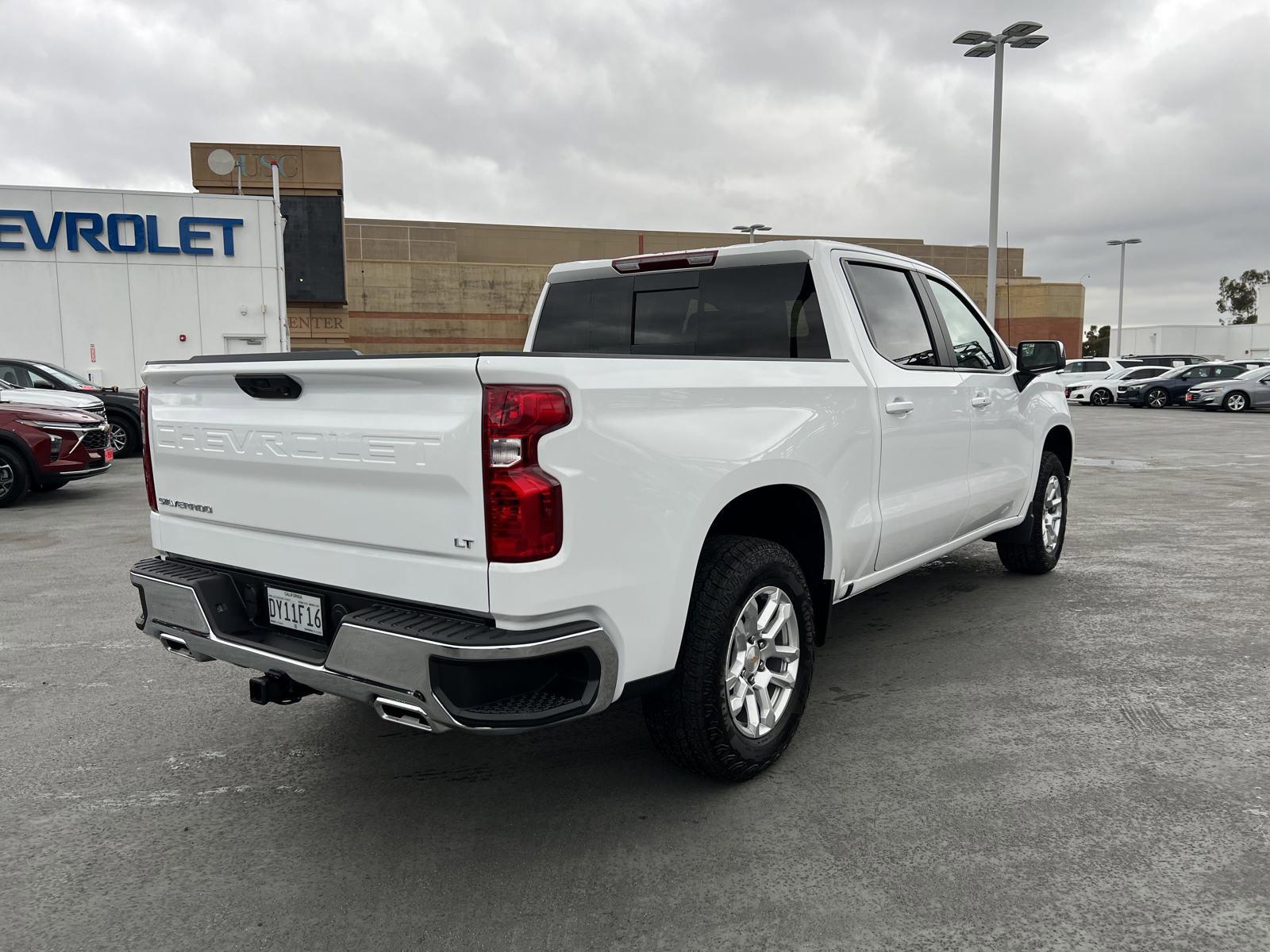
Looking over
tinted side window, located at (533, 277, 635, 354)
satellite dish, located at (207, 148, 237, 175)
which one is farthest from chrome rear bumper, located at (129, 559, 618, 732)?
satellite dish, located at (207, 148, 237, 175)

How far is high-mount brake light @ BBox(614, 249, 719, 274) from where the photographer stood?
4.47 meters

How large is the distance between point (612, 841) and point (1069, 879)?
139cm

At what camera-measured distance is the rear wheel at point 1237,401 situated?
30469 mm

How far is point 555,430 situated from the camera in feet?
8.59

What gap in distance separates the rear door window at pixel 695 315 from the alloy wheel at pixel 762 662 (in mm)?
1172

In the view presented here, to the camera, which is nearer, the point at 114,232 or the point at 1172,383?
the point at 114,232

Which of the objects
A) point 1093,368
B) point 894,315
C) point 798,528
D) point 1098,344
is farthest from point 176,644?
point 1098,344

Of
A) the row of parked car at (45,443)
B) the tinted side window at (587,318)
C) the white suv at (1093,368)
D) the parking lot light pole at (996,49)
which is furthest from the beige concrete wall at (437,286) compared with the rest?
the tinted side window at (587,318)

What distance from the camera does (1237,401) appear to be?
3061 centimetres

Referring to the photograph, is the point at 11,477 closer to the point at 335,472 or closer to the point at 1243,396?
the point at 335,472

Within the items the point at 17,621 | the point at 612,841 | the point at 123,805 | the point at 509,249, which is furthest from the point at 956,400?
the point at 509,249

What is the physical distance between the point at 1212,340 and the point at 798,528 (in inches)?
2968

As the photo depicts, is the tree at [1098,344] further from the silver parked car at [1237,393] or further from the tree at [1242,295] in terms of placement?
the silver parked car at [1237,393]

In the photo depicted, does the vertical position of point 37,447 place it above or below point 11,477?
above
